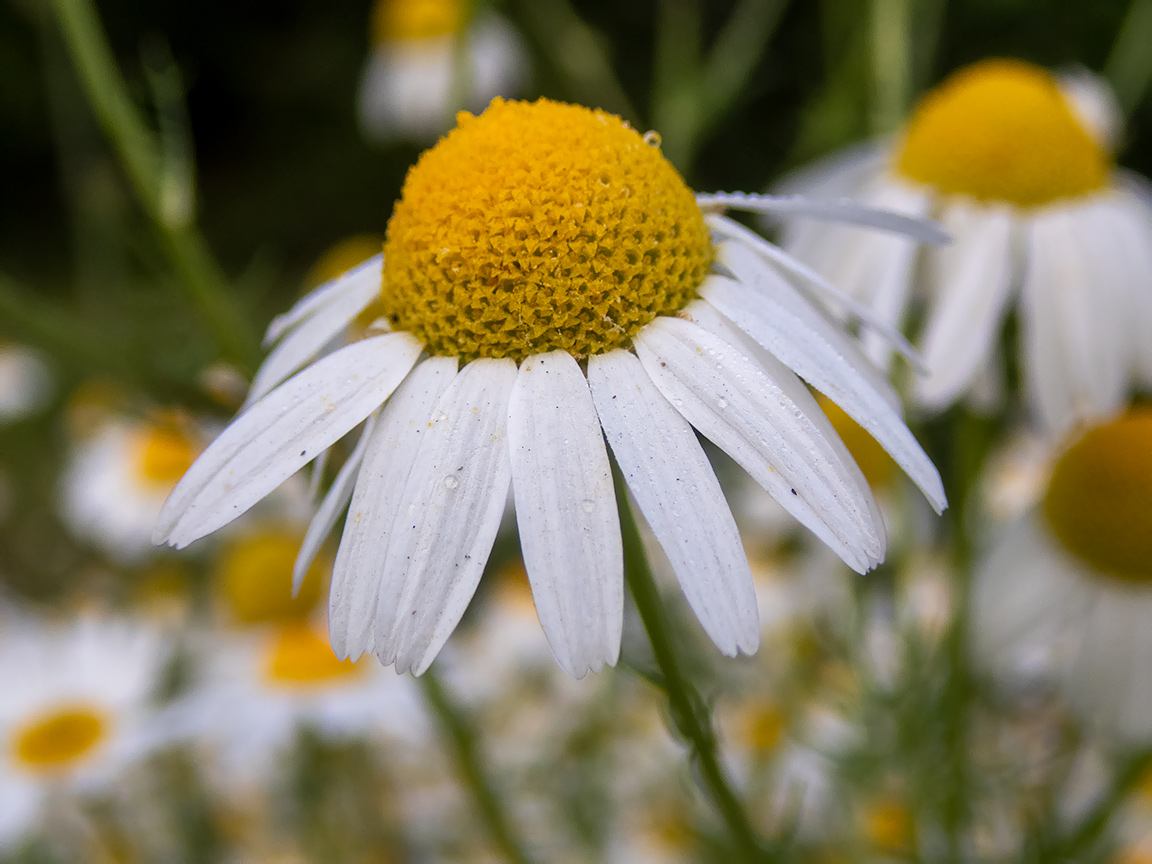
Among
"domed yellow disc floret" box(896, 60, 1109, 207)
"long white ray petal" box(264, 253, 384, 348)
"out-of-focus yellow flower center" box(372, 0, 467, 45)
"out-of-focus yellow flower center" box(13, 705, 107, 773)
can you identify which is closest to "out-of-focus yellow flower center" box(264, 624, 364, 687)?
"out-of-focus yellow flower center" box(13, 705, 107, 773)

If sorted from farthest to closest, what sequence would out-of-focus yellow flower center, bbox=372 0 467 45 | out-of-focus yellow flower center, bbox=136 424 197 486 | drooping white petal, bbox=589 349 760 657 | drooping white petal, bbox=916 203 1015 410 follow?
1. out-of-focus yellow flower center, bbox=372 0 467 45
2. out-of-focus yellow flower center, bbox=136 424 197 486
3. drooping white petal, bbox=916 203 1015 410
4. drooping white petal, bbox=589 349 760 657

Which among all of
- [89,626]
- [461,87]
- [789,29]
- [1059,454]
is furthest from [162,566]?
[789,29]

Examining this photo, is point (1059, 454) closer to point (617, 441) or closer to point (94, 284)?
point (617, 441)

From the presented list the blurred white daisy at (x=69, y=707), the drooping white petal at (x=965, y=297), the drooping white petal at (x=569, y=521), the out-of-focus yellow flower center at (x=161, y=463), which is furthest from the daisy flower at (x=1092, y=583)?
the out-of-focus yellow flower center at (x=161, y=463)

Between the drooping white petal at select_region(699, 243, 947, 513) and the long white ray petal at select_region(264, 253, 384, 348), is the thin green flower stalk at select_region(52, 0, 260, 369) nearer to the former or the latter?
the long white ray petal at select_region(264, 253, 384, 348)

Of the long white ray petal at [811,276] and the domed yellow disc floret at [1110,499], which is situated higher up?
the long white ray petal at [811,276]

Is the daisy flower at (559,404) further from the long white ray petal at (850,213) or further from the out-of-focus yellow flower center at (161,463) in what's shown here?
the out-of-focus yellow flower center at (161,463)
